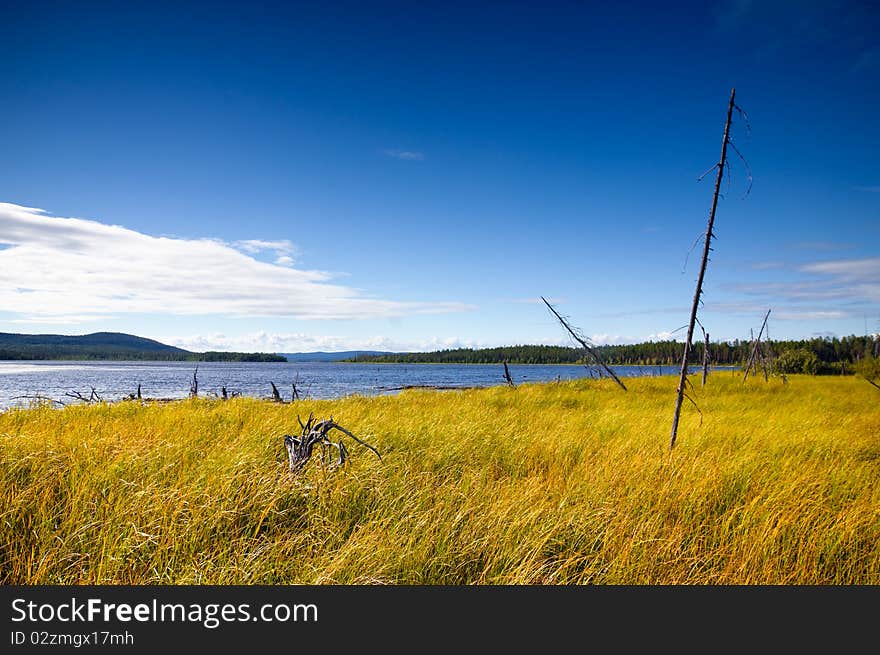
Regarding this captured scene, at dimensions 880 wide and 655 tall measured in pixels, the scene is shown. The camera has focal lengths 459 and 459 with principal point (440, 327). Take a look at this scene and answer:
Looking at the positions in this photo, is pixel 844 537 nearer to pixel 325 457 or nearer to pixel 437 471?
pixel 437 471

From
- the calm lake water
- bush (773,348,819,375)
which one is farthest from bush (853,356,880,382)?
bush (773,348,819,375)

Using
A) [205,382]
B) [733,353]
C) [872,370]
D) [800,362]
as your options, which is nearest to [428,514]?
[872,370]

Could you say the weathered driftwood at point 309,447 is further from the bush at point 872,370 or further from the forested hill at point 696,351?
the bush at point 872,370

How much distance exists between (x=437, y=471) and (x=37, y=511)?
417 centimetres

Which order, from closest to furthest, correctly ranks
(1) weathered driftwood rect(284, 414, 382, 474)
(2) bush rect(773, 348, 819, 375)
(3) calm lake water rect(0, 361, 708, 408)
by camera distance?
(1) weathered driftwood rect(284, 414, 382, 474) → (3) calm lake water rect(0, 361, 708, 408) → (2) bush rect(773, 348, 819, 375)

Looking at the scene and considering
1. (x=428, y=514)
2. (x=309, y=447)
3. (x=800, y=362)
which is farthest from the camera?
(x=800, y=362)

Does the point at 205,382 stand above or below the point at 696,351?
below

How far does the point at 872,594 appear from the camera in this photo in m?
3.33

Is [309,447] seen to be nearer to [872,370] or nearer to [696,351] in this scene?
[696,351]

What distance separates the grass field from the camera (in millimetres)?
3406

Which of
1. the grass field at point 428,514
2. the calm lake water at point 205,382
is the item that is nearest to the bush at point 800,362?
the calm lake water at point 205,382

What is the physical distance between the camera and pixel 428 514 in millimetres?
4164

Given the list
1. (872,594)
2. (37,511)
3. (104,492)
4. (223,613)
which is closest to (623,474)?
(872,594)

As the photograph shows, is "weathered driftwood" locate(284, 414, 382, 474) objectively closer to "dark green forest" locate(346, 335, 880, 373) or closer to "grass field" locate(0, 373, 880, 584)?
"grass field" locate(0, 373, 880, 584)
